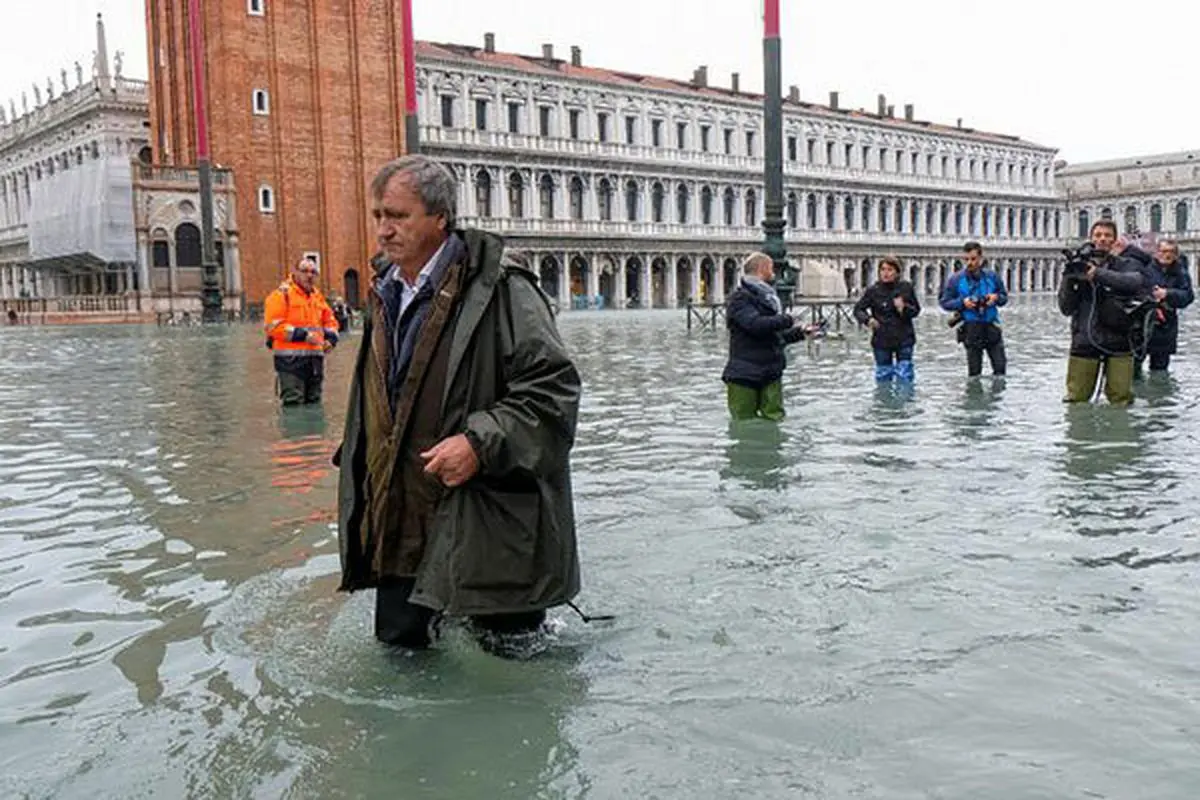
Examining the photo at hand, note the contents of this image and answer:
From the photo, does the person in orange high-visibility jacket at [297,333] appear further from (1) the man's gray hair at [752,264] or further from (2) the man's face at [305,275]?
(1) the man's gray hair at [752,264]

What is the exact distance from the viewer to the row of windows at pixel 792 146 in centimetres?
5891

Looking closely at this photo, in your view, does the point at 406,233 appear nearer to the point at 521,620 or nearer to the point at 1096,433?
the point at 521,620

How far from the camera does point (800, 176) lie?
2778 inches

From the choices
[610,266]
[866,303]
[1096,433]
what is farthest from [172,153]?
[1096,433]

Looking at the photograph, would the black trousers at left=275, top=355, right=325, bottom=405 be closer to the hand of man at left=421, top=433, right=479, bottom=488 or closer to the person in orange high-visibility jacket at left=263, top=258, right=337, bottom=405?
the person in orange high-visibility jacket at left=263, top=258, right=337, bottom=405

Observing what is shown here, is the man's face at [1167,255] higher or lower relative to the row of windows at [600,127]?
lower

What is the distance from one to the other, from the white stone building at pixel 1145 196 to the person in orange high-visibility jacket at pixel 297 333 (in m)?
90.0

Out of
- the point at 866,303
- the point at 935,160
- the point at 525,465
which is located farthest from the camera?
the point at 935,160

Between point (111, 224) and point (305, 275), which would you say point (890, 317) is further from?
point (111, 224)

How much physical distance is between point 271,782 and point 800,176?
7057 centimetres

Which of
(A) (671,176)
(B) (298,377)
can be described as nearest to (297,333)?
(B) (298,377)

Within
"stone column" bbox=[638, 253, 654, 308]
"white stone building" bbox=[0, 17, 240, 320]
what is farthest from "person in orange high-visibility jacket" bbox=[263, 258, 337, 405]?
"stone column" bbox=[638, 253, 654, 308]

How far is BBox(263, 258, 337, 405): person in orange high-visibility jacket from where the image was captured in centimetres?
1066

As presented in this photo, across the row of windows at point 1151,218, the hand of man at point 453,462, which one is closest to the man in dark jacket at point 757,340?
the hand of man at point 453,462
